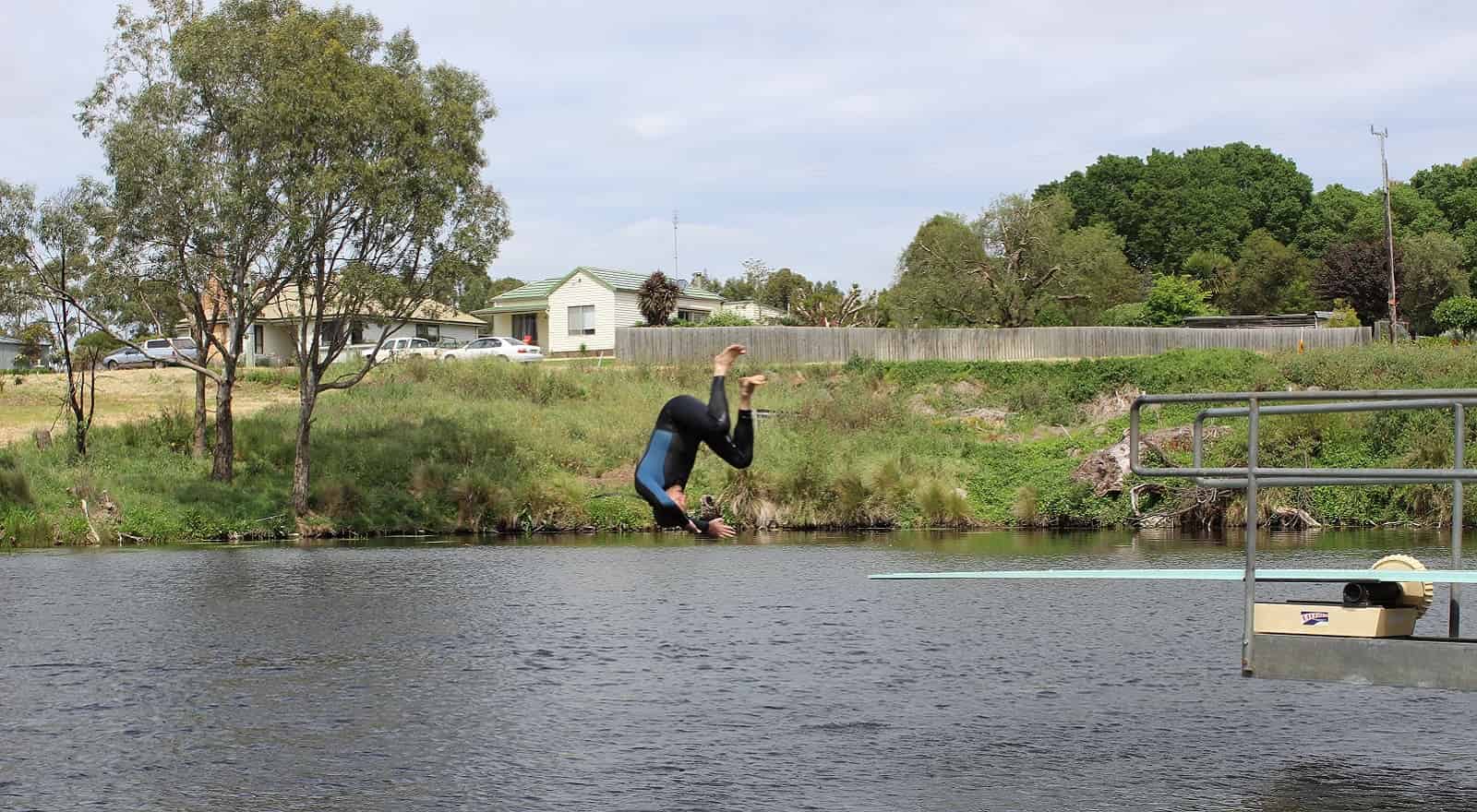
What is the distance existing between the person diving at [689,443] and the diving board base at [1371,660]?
17.2 feet

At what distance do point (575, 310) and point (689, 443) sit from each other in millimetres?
84097

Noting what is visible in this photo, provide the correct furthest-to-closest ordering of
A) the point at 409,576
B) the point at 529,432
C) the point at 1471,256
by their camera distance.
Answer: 1. the point at 1471,256
2. the point at 529,432
3. the point at 409,576

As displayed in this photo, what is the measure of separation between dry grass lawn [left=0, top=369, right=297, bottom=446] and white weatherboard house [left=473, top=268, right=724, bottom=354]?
2875cm

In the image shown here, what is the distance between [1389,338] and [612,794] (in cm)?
7553

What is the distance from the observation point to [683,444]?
14.6 metres

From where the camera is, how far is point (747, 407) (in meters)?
13.6

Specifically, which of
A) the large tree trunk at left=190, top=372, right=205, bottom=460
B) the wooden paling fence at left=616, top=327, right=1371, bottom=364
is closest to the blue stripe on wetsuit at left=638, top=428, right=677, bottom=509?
the large tree trunk at left=190, top=372, right=205, bottom=460

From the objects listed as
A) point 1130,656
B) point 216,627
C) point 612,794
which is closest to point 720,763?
point 612,794

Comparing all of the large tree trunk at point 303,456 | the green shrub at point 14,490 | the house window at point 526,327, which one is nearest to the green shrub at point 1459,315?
the house window at point 526,327

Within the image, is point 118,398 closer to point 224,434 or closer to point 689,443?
point 224,434

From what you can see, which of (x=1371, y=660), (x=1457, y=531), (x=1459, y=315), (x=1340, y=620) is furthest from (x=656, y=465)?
(x=1459, y=315)

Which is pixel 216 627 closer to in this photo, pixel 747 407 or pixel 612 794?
pixel 612 794

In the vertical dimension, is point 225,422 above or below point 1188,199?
below

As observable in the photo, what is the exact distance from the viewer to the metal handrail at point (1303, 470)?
12.1m
